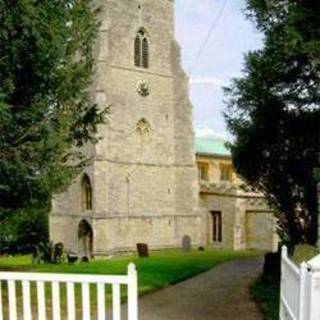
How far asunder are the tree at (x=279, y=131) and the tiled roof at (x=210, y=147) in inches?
1787

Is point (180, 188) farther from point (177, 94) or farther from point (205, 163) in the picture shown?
point (205, 163)

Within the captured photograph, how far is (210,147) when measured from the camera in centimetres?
6838

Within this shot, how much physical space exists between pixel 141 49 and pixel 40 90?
123 feet

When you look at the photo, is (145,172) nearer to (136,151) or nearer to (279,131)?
(136,151)

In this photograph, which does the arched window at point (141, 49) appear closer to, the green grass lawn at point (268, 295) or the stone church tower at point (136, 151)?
the stone church tower at point (136, 151)

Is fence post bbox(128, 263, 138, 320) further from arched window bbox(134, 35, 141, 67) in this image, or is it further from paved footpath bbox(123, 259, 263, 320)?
arched window bbox(134, 35, 141, 67)

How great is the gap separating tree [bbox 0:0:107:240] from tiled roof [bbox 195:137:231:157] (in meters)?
51.8

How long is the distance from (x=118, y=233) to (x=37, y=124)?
32.9m

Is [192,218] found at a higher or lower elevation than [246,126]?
lower

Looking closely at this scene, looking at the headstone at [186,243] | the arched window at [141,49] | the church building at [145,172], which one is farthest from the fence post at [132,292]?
the arched window at [141,49]

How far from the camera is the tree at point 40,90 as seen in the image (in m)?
10.7

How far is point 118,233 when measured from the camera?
4381 centimetres

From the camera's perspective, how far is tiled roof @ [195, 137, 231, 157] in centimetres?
6547

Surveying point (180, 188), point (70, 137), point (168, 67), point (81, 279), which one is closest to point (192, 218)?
point (180, 188)
